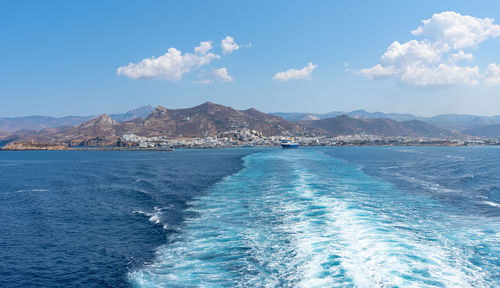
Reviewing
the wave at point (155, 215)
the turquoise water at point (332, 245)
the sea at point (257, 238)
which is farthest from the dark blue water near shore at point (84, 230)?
the turquoise water at point (332, 245)

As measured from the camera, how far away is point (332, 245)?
22.6 m

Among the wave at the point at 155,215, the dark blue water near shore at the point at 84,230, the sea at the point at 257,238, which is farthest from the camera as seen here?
the wave at the point at 155,215

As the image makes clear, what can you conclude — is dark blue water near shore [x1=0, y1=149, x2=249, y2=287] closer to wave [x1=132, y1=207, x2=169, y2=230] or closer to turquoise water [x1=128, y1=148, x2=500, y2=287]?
wave [x1=132, y1=207, x2=169, y2=230]

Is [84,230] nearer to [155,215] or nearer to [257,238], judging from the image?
[155,215]

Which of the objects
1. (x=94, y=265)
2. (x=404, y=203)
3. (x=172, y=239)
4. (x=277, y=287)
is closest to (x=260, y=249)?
(x=277, y=287)

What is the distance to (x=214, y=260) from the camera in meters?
20.9

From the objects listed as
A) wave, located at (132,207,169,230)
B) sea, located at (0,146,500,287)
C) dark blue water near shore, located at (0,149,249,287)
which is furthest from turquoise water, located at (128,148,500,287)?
wave, located at (132,207,169,230)

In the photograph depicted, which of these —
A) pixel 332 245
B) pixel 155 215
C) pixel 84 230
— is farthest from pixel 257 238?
pixel 84 230

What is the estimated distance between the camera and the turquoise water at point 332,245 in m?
17.8

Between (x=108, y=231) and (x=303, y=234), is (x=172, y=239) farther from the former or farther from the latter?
(x=303, y=234)

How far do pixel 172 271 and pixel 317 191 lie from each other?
2941 centimetres

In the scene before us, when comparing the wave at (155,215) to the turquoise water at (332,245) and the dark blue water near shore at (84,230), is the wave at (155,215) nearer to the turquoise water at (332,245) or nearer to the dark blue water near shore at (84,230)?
the dark blue water near shore at (84,230)

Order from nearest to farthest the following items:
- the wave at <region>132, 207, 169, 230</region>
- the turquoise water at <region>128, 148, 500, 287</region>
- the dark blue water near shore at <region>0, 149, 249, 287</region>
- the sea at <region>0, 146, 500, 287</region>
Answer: the turquoise water at <region>128, 148, 500, 287</region> < the sea at <region>0, 146, 500, 287</region> < the dark blue water near shore at <region>0, 149, 249, 287</region> < the wave at <region>132, 207, 169, 230</region>

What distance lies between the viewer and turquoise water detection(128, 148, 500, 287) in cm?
1777
